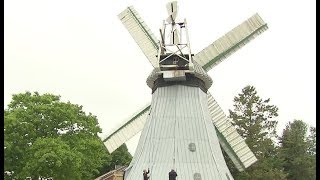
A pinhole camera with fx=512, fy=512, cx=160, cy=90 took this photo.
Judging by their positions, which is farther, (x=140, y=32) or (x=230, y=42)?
(x=140, y=32)

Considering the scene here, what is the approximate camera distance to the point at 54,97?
1287 inches

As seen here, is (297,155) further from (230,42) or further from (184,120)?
(184,120)

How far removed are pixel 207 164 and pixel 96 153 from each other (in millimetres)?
10228

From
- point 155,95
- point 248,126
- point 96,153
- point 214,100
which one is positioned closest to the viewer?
point 155,95

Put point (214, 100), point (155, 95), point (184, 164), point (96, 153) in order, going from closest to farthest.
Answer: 1. point (184, 164)
2. point (155, 95)
3. point (214, 100)
4. point (96, 153)

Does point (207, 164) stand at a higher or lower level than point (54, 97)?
lower

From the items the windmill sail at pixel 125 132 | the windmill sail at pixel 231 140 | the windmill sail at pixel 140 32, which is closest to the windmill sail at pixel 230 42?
the windmill sail at pixel 231 140

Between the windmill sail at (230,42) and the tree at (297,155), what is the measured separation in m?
22.5

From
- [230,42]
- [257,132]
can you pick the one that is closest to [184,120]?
[230,42]

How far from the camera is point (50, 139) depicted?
29438 mm

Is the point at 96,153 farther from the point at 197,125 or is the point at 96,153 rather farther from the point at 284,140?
the point at 284,140

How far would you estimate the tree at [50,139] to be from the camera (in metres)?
27.5

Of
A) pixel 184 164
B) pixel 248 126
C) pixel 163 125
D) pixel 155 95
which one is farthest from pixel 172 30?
pixel 248 126

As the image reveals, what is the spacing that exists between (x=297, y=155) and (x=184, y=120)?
27651 millimetres
